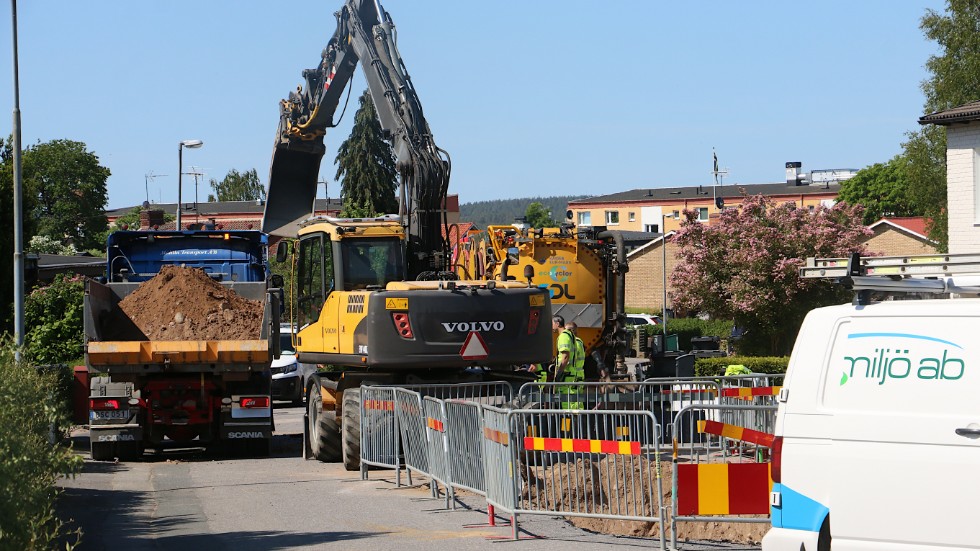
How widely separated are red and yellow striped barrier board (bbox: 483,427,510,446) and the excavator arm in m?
6.00

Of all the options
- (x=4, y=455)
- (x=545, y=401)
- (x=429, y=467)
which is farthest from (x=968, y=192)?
(x=4, y=455)

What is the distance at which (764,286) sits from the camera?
36.2 metres

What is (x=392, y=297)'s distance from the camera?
634 inches

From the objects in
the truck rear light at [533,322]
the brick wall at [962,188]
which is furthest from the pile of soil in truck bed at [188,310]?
the brick wall at [962,188]

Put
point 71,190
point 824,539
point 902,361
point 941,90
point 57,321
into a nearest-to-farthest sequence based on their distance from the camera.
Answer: point 902,361, point 824,539, point 57,321, point 941,90, point 71,190

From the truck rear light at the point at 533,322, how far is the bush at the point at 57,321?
48.7 ft

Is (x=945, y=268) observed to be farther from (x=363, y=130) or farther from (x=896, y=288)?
(x=363, y=130)

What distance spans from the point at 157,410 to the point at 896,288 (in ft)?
42.4

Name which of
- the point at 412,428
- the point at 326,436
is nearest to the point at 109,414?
the point at 326,436

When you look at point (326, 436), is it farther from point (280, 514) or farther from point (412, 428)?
point (280, 514)

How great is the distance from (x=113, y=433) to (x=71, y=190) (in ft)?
288

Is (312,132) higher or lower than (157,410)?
higher

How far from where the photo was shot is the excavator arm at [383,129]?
59.7ft

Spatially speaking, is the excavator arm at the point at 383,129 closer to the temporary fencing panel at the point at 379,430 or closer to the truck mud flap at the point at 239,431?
the temporary fencing panel at the point at 379,430
